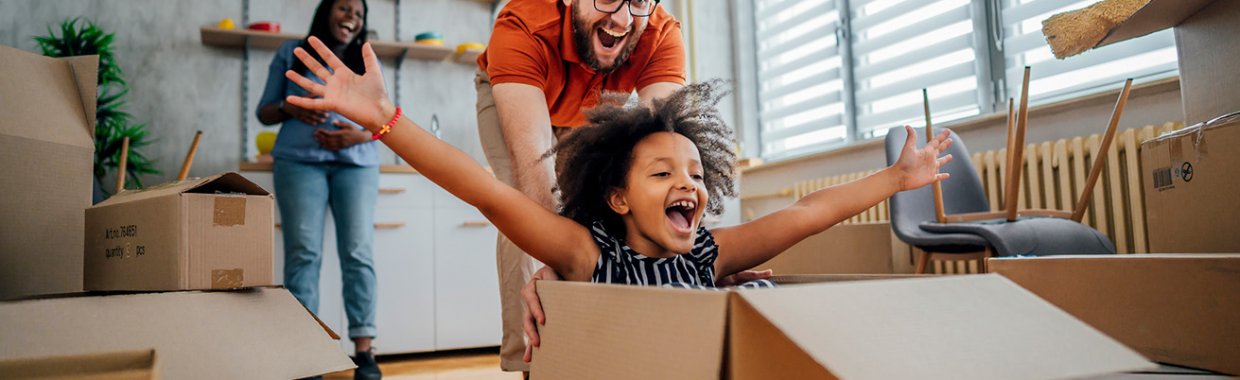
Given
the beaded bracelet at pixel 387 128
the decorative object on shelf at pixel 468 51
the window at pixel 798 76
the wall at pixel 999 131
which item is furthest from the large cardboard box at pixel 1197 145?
the decorative object on shelf at pixel 468 51

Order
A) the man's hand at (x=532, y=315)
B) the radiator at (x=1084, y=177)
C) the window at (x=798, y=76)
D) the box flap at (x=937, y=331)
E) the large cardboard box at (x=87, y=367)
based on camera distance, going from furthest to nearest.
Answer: the window at (x=798, y=76), the radiator at (x=1084, y=177), the man's hand at (x=532, y=315), the large cardboard box at (x=87, y=367), the box flap at (x=937, y=331)

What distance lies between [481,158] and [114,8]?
1.69m

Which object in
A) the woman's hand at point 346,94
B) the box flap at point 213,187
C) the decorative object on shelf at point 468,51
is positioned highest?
the decorative object on shelf at point 468,51

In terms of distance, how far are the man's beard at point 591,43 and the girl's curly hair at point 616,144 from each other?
138 mm

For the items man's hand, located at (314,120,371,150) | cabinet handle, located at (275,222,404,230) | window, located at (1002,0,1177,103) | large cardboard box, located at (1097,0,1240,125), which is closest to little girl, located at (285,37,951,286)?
large cardboard box, located at (1097,0,1240,125)

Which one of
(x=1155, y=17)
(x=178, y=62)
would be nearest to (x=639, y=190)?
(x=1155, y=17)

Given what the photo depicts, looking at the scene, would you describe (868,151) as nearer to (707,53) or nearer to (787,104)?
(787,104)

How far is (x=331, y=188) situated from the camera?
271 cm

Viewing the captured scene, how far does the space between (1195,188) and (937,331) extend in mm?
1083

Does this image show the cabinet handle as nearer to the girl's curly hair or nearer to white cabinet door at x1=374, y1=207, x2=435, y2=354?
white cabinet door at x1=374, y1=207, x2=435, y2=354

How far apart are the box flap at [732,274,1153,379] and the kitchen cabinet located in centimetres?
290

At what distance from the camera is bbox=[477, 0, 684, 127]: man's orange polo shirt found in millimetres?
1515

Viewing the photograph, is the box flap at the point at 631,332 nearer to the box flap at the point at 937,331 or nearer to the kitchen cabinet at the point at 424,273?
the box flap at the point at 937,331

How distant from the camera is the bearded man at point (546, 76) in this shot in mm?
1453
